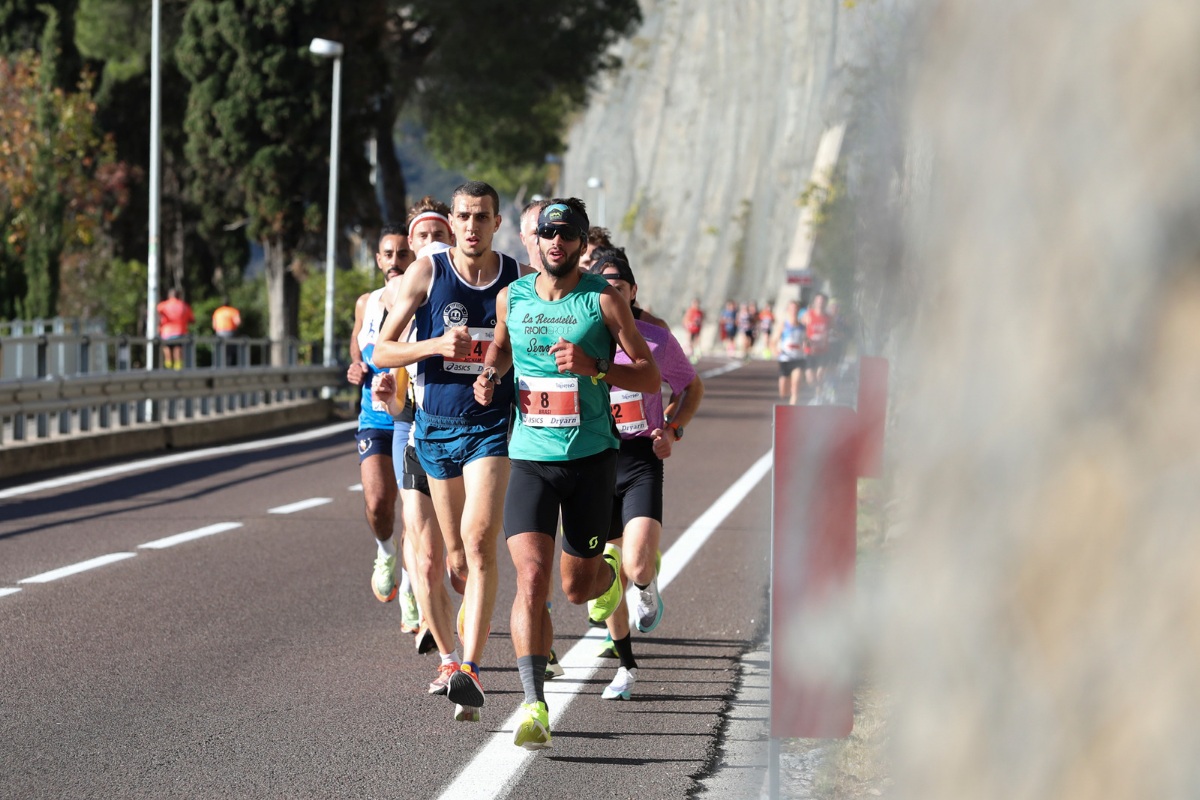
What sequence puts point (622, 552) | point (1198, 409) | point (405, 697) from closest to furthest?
point (1198, 409) < point (405, 697) < point (622, 552)

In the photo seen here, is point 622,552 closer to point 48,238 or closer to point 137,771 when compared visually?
point 137,771

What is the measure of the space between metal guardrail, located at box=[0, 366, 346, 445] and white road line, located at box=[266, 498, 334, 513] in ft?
11.9

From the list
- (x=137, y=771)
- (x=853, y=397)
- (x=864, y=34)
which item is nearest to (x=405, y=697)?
(x=137, y=771)

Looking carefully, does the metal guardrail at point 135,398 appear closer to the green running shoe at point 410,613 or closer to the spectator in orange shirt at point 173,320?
the spectator in orange shirt at point 173,320

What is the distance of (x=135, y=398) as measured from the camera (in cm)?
2042

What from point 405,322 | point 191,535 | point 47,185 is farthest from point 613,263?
point 47,185

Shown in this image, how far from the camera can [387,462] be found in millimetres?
8891

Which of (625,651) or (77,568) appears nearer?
(625,651)

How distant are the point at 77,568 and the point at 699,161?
95.3 m

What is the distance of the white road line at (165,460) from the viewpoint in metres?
15.4

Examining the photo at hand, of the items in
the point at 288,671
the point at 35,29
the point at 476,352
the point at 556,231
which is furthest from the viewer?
the point at 35,29

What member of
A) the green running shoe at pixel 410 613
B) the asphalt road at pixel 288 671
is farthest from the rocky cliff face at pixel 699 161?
the green running shoe at pixel 410 613

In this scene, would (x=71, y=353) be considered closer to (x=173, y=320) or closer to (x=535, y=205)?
(x=173, y=320)

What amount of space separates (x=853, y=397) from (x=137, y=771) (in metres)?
4.35
